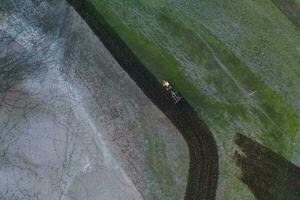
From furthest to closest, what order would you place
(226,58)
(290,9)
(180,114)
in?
(290,9)
(226,58)
(180,114)

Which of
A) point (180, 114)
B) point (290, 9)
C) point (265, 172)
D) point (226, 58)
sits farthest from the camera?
point (290, 9)

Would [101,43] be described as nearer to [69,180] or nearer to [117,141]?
[117,141]

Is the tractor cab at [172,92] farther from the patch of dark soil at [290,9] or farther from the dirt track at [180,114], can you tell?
the patch of dark soil at [290,9]

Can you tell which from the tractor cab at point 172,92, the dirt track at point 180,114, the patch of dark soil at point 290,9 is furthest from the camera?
the patch of dark soil at point 290,9

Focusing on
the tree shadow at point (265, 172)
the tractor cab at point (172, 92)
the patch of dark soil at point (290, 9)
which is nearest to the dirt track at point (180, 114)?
the tractor cab at point (172, 92)

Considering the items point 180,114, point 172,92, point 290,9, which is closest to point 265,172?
point 180,114

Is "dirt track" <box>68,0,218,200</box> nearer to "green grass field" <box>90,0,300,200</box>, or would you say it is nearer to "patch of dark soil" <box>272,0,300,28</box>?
"green grass field" <box>90,0,300,200</box>

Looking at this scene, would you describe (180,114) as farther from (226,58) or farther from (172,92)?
(226,58)
